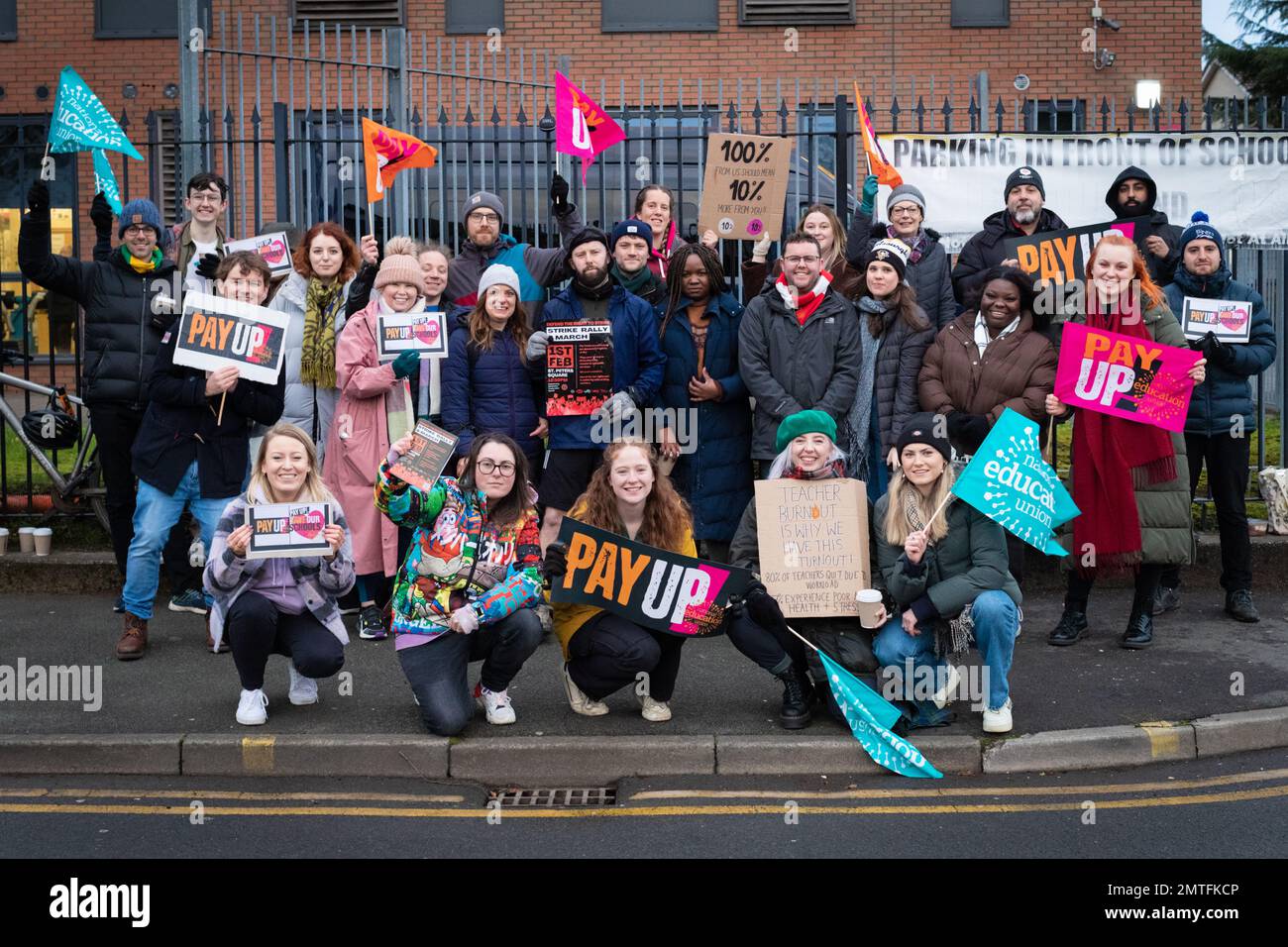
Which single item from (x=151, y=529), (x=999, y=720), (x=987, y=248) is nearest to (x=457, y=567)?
(x=151, y=529)

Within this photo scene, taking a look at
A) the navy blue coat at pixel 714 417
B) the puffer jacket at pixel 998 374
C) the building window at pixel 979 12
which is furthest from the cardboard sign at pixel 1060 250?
the building window at pixel 979 12

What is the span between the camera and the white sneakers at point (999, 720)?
21.4ft

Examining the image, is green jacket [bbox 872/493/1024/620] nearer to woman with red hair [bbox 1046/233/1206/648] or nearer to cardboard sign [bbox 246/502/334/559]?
woman with red hair [bbox 1046/233/1206/648]

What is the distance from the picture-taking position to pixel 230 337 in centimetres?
777

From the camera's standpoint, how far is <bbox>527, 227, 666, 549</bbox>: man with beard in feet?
27.3

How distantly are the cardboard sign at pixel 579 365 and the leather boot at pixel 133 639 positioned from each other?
2.53 meters

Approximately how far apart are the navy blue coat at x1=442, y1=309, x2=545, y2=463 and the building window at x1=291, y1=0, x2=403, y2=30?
34.2 ft

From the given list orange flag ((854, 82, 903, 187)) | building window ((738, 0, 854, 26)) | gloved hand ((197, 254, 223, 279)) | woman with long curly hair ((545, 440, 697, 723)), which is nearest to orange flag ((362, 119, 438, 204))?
gloved hand ((197, 254, 223, 279))

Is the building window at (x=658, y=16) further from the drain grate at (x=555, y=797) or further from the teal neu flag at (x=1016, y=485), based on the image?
the drain grate at (x=555, y=797)

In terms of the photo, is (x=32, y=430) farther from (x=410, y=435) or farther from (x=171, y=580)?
(x=410, y=435)

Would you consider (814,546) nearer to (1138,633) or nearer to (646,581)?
(646,581)

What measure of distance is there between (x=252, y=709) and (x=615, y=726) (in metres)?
1.65

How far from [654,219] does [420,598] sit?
11.4 feet

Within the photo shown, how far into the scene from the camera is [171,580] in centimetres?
915
